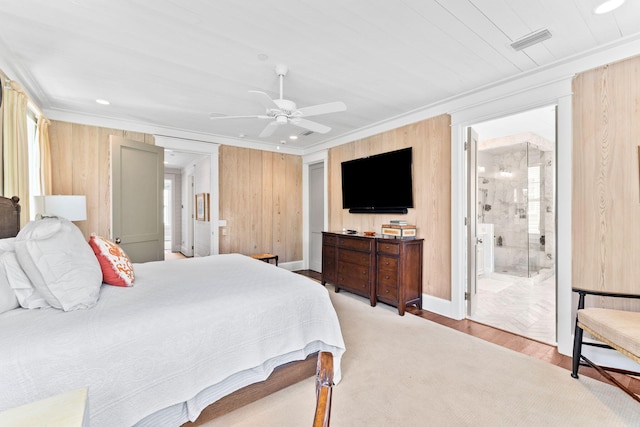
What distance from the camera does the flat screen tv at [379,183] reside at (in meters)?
3.84

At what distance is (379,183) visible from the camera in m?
4.20

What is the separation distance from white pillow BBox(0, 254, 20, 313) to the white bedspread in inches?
1.9

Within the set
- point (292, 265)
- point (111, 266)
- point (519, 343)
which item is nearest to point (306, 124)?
point (111, 266)

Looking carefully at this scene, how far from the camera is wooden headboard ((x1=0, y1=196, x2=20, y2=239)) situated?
6.72 feet

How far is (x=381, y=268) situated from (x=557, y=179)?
2001 millimetres

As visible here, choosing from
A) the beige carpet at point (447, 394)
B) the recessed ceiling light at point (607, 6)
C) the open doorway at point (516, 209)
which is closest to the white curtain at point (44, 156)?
the beige carpet at point (447, 394)

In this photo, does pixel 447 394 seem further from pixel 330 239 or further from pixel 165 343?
pixel 330 239

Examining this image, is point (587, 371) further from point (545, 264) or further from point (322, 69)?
point (545, 264)

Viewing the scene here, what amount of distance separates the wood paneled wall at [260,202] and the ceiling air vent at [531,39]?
4137mm

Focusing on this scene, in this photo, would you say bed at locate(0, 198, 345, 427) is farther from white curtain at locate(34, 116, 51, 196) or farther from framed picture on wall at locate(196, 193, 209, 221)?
framed picture on wall at locate(196, 193, 209, 221)

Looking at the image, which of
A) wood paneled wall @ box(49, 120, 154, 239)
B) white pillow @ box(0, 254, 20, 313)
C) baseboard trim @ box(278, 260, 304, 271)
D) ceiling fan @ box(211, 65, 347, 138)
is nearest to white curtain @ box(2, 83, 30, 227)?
wood paneled wall @ box(49, 120, 154, 239)

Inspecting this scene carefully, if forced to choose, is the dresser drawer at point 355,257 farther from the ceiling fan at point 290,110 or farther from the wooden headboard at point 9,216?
the wooden headboard at point 9,216

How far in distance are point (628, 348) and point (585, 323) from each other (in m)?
0.36

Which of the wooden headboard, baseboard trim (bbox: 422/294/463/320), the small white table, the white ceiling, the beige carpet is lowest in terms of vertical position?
the beige carpet
